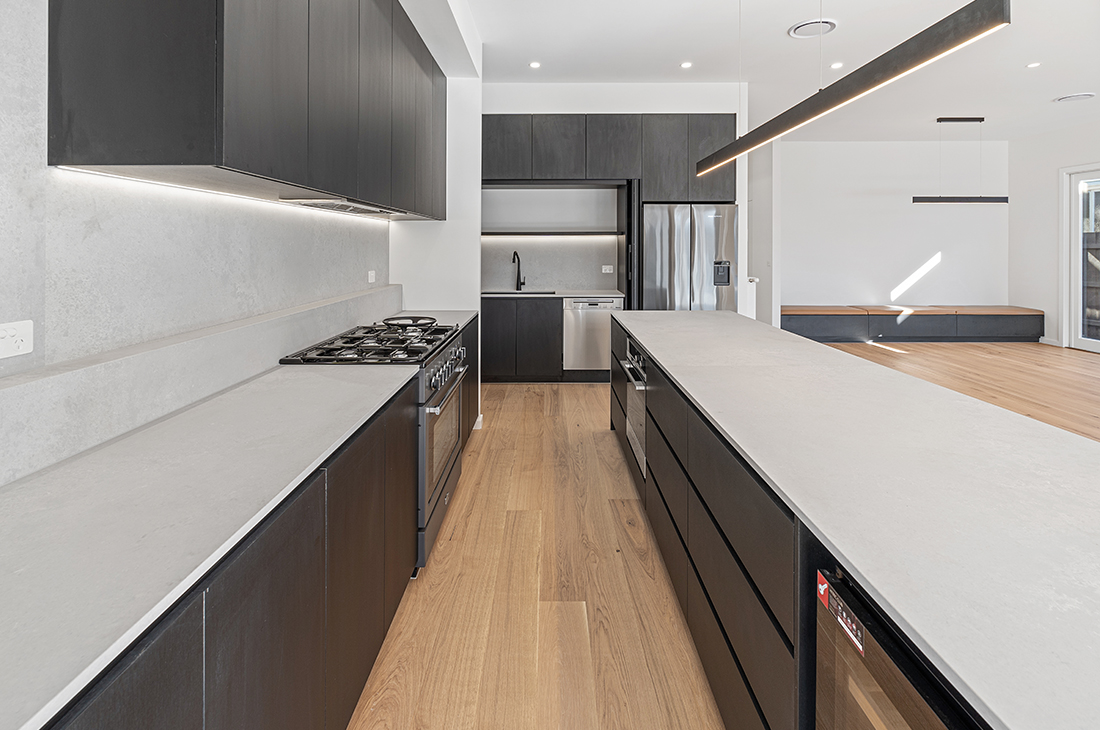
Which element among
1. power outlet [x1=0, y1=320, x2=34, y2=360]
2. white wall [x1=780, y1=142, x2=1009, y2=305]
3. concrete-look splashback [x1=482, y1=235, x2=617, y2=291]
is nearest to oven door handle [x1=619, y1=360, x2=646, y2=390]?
power outlet [x1=0, y1=320, x2=34, y2=360]

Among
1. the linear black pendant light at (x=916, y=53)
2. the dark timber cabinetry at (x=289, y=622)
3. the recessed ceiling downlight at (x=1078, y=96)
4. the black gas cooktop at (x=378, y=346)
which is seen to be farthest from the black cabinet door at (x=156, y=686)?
the recessed ceiling downlight at (x=1078, y=96)

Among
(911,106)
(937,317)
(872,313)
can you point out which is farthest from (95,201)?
(937,317)

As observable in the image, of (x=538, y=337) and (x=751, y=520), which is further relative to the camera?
(x=538, y=337)

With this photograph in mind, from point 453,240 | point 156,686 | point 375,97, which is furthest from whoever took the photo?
point 453,240

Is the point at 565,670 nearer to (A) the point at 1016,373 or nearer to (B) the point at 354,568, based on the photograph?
(B) the point at 354,568

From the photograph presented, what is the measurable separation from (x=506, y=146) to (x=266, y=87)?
484cm

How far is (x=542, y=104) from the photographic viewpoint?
6410 millimetres

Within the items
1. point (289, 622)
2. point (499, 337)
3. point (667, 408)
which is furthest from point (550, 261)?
point (289, 622)

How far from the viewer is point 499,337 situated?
259 inches

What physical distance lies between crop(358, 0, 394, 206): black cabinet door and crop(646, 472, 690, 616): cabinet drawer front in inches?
68.2

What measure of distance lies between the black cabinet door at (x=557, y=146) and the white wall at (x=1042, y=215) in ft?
20.5

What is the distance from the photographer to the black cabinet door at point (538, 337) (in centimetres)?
654

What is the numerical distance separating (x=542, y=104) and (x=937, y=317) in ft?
20.0

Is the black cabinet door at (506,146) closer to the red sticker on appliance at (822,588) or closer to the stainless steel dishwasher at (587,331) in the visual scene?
the stainless steel dishwasher at (587,331)
